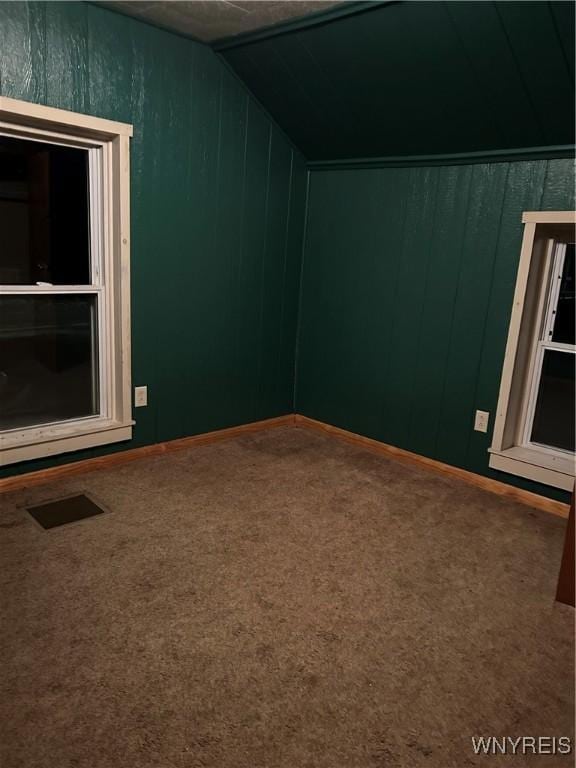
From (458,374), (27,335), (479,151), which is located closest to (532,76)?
(479,151)

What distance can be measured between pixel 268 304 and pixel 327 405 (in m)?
0.78

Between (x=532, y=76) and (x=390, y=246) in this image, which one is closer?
(x=532, y=76)

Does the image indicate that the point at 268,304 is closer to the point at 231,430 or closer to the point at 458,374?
the point at 231,430

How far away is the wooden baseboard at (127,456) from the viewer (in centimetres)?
266

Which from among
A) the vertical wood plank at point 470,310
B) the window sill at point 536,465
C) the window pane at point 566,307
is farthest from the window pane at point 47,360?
the window pane at point 566,307

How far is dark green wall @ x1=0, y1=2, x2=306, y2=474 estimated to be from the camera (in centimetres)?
244

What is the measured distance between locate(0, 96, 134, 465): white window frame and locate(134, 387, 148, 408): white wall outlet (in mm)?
56

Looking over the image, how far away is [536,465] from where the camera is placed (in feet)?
9.05

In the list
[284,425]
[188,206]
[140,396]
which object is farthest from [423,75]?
[284,425]

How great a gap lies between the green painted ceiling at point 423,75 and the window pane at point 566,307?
60 centimetres

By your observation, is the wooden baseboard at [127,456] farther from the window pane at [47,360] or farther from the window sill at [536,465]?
the window sill at [536,465]

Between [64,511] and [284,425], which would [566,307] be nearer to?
[284,425]

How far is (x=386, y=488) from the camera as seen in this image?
2.92 m

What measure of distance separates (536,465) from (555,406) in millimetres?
2046
